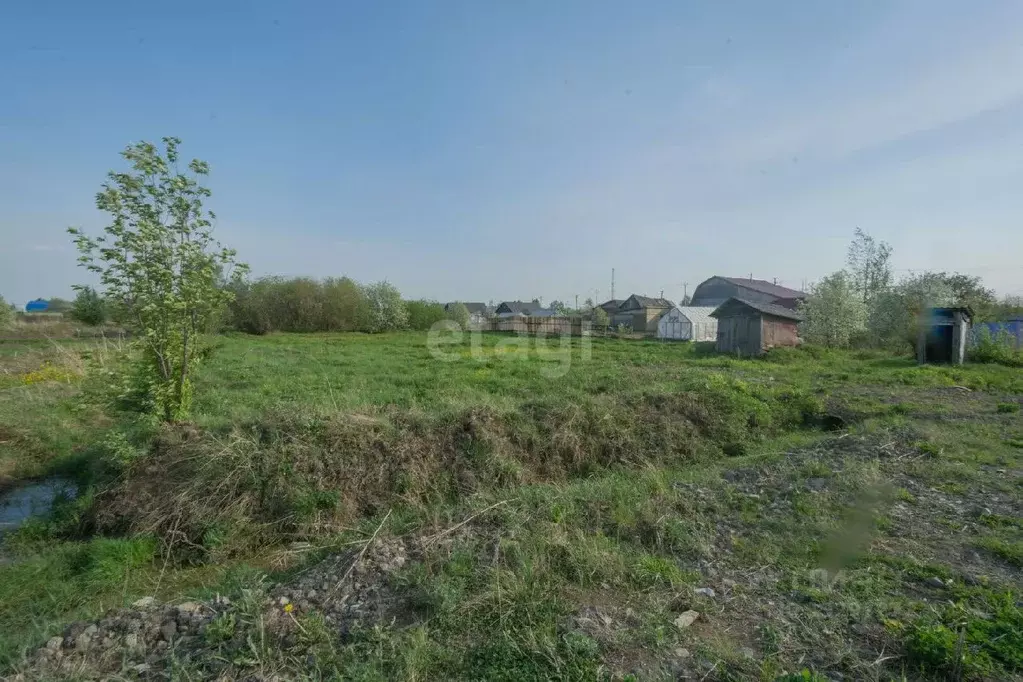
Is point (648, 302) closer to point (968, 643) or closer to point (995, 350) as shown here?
point (995, 350)

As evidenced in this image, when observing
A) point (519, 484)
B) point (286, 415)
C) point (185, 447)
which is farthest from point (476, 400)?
point (185, 447)

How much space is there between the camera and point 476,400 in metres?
9.53

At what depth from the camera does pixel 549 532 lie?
200 inches

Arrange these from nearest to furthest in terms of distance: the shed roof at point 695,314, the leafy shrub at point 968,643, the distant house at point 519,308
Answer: the leafy shrub at point 968,643
the shed roof at point 695,314
the distant house at point 519,308

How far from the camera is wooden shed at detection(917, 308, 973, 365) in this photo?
1869 centimetres

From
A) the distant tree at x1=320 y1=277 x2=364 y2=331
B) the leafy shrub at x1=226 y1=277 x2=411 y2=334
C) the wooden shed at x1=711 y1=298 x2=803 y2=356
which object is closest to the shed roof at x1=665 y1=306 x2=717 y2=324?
the wooden shed at x1=711 y1=298 x2=803 y2=356

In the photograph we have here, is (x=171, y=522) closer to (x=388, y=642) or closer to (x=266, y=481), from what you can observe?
(x=266, y=481)

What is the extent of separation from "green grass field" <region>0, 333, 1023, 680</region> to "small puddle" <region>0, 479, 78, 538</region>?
0.31m

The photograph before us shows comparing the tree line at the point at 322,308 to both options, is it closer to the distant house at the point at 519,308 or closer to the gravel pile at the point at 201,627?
the distant house at the point at 519,308

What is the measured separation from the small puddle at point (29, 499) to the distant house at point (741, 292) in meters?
56.4

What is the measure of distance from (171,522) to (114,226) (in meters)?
3.99

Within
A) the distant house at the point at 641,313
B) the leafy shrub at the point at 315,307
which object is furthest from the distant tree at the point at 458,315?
the distant house at the point at 641,313

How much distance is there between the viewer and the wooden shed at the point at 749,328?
25.5 meters

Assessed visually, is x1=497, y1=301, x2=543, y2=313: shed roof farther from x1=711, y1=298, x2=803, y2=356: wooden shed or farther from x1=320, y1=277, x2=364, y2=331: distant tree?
x1=711, y1=298, x2=803, y2=356: wooden shed
